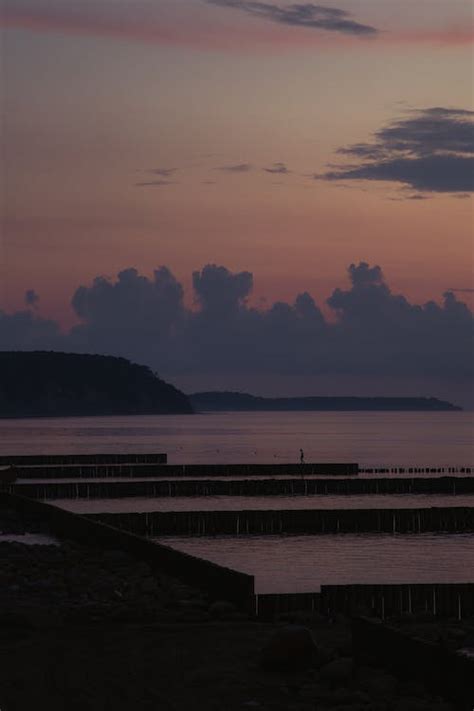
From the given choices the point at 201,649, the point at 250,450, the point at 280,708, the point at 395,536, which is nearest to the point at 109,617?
the point at 201,649

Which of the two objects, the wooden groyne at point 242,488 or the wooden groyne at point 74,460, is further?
the wooden groyne at point 74,460

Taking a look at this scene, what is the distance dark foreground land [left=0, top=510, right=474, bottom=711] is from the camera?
17.7m

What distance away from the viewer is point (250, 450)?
17925cm

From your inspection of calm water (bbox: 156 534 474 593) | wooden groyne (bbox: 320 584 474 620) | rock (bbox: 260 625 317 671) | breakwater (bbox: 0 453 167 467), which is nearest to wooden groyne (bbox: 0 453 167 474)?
breakwater (bbox: 0 453 167 467)

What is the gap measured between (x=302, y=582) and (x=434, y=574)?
611 cm

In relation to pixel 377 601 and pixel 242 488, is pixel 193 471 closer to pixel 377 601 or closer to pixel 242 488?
pixel 242 488

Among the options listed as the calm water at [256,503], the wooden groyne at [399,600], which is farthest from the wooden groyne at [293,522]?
the wooden groyne at [399,600]

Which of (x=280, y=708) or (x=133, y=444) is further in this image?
(x=133, y=444)

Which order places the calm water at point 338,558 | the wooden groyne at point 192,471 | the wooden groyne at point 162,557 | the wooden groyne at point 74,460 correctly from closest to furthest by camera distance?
the wooden groyne at point 162,557 → the calm water at point 338,558 → the wooden groyne at point 192,471 → the wooden groyne at point 74,460

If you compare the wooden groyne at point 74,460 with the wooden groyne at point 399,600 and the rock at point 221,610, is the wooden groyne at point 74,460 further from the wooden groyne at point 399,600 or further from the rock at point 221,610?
the rock at point 221,610

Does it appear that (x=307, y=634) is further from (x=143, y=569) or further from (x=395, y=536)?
(x=395, y=536)

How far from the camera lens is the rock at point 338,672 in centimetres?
1867

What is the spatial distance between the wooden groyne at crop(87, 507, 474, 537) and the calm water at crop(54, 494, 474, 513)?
56.1ft

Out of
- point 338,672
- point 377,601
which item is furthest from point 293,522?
point 338,672
